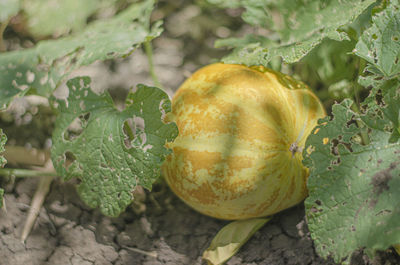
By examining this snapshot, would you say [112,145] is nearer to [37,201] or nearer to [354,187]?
[37,201]

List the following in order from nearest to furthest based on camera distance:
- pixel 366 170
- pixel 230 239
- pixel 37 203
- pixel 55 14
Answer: pixel 366 170 → pixel 230 239 → pixel 37 203 → pixel 55 14

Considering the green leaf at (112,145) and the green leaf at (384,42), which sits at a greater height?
the green leaf at (384,42)

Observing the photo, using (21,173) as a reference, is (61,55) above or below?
above

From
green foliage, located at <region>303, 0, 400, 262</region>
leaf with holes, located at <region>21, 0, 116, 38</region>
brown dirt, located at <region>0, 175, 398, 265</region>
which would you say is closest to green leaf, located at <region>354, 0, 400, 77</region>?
green foliage, located at <region>303, 0, 400, 262</region>

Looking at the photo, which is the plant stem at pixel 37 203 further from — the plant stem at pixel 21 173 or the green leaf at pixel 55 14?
the green leaf at pixel 55 14

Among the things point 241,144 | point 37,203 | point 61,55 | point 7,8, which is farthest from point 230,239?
point 7,8

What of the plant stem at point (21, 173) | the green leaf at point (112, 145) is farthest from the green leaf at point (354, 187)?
the plant stem at point (21, 173)
